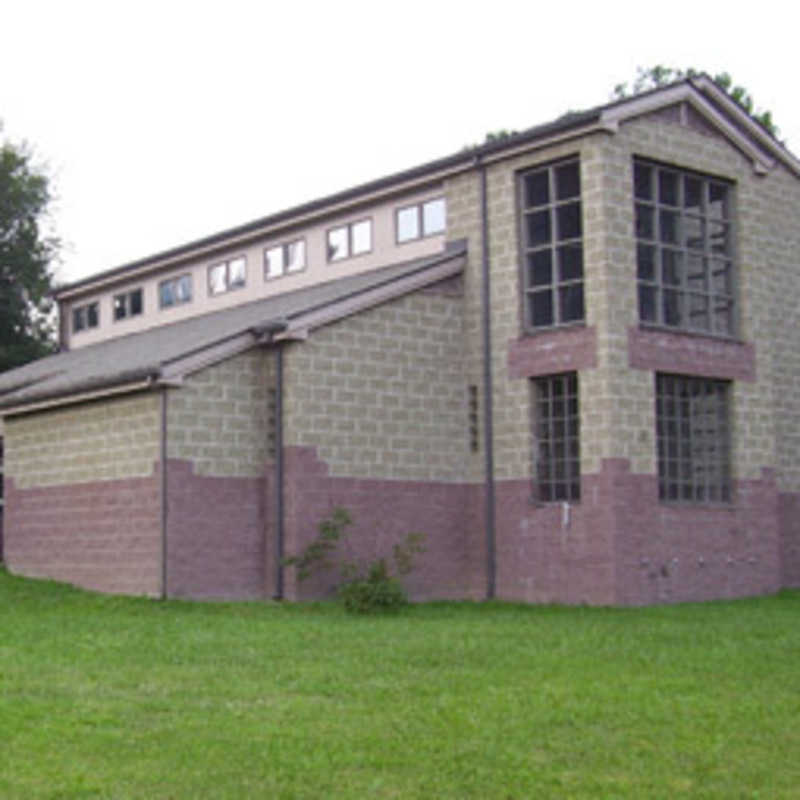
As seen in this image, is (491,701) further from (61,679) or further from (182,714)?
(61,679)

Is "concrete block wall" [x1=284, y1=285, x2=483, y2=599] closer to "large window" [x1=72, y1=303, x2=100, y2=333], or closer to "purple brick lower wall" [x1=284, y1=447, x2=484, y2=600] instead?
"purple brick lower wall" [x1=284, y1=447, x2=484, y2=600]

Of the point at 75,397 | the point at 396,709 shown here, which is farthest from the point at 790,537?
the point at 396,709

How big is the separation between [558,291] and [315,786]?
17.3 m

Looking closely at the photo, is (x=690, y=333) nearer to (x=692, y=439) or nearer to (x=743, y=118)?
(x=692, y=439)

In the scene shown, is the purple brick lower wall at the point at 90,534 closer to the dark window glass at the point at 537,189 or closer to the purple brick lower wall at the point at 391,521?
the purple brick lower wall at the point at 391,521

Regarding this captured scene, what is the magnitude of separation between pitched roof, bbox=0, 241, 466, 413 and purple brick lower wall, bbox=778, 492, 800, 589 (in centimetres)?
853

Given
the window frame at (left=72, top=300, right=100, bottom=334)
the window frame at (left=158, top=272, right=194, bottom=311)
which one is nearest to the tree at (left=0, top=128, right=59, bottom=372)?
the window frame at (left=72, top=300, right=100, bottom=334)

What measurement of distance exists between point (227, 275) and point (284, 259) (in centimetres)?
234

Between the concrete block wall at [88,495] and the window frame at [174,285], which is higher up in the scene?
the window frame at [174,285]

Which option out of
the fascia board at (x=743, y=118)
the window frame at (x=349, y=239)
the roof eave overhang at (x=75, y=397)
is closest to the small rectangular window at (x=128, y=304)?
the window frame at (x=349, y=239)

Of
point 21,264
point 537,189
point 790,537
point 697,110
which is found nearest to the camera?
point 537,189

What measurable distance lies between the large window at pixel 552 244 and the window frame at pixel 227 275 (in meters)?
8.93

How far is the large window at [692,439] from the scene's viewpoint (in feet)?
83.8

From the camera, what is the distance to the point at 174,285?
35.1m
